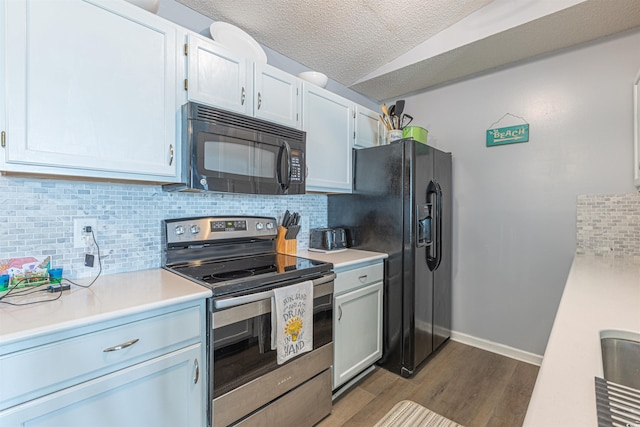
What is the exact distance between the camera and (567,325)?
0.88m

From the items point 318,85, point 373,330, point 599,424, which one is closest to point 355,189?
point 318,85

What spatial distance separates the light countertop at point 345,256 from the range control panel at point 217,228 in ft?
1.11

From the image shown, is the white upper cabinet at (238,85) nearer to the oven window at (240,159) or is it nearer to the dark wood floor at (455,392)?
the oven window at (240,159)

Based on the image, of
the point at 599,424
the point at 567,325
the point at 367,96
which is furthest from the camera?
the point at 367,96

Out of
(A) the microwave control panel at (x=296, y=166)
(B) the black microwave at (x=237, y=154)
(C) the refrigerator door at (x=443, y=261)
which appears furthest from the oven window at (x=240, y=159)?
(C) the refrigerator door at (x=443, y=261)

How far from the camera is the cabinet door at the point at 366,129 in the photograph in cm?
245

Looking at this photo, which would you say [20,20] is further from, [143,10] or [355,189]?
[355,189]

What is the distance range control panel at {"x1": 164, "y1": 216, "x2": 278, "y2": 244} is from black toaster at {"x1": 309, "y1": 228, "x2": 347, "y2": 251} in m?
0.38

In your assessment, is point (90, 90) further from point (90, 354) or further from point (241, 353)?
point (241, 353)

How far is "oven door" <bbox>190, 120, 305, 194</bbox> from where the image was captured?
1452 mm

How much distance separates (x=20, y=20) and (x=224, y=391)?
5.27 ft

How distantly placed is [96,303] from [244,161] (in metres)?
0.92

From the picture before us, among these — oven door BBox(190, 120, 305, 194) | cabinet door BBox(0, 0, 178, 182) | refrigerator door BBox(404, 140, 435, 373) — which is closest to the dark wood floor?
refrigerator door BBox(404, 140, 435, 373)

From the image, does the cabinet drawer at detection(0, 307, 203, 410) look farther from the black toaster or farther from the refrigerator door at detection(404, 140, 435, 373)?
the refrigerator door at detection(404, 140, 435, 373)
